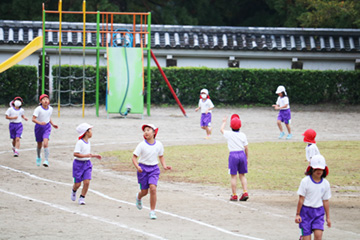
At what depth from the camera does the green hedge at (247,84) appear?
28.0 m

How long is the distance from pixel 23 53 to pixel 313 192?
18.6 metres

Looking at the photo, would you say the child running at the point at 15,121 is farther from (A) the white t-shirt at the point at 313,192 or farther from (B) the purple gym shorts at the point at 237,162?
(A) the white t-shirt at the point at 313,192

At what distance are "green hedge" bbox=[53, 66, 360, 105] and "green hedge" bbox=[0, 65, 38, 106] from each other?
1.16 meters

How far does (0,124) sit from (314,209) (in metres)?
16.1

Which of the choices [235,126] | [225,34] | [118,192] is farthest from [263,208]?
[225,34]

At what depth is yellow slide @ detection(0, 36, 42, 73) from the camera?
24219 mm

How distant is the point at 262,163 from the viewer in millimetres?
16172

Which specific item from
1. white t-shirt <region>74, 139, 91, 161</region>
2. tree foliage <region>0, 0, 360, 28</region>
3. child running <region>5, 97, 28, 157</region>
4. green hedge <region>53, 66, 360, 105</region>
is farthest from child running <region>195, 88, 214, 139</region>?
tree foliage <region>0, 0, 360, 28</region>

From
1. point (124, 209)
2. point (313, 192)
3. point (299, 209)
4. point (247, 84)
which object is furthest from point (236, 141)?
point (247, 84)

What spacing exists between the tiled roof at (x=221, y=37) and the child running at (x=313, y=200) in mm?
20992

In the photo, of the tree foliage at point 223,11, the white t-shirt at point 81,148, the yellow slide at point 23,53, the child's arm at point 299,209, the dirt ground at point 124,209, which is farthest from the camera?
the tree foliage at point 223,11

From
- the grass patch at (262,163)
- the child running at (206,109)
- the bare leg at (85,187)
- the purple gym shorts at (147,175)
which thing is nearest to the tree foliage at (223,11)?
the child running at (206,109)

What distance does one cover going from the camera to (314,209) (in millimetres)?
8195

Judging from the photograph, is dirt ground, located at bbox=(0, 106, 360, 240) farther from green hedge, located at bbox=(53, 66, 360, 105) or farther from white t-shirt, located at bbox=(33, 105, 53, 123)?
green hedge, located at bbox=(53, 66, 360, 105)
